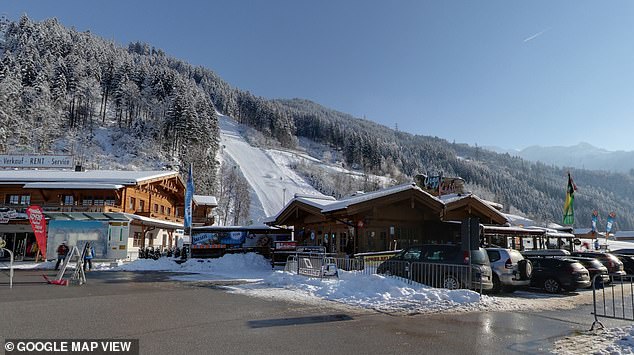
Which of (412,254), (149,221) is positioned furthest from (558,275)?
(149,221)

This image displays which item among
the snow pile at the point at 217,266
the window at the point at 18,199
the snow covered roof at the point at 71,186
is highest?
the snow covered roof at the point at 71,186

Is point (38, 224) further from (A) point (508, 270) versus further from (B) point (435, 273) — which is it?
(A) point (508, 270)

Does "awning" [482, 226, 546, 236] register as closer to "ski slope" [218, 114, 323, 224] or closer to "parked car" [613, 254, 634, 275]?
"parked car" [613, 254, 634, 275]

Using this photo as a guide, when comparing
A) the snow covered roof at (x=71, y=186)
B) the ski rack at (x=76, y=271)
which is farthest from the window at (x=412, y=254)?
the snow covered roof at (x=71, y=186)

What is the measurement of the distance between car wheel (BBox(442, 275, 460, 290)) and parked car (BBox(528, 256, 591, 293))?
4946 millimetres

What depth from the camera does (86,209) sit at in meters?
31.2

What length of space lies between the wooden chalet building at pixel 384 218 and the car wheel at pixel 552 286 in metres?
8.91

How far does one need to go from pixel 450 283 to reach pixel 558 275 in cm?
513

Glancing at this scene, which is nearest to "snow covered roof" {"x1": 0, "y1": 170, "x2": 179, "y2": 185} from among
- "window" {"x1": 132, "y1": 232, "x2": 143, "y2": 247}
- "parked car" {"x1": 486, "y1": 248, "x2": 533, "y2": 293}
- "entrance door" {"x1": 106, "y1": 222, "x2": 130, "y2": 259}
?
"window" {"x1": 132, "y1": 232, "x2": 143, "y2": 247}

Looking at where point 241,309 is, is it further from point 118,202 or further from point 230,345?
point 118,202

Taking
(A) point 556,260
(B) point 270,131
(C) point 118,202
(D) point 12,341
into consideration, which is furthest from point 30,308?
(B) point 270,131

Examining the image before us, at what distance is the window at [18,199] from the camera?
116 feet

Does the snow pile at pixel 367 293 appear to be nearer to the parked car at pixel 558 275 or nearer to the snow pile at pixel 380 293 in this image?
the snow pile at pixel 380 293

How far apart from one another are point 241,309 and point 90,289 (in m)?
7.26
